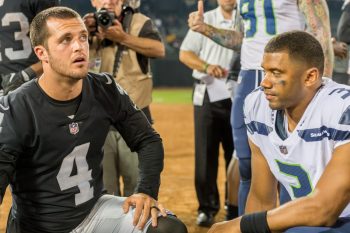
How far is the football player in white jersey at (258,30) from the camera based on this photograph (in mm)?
4582

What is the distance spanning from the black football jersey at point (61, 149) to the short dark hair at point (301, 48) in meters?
0.85

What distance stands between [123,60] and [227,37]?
839mm

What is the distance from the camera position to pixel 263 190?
12.6 feet

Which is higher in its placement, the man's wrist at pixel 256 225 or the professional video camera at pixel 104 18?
the professional video camera at pixel 104 18

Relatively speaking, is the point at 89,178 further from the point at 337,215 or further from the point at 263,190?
the point at 337,215

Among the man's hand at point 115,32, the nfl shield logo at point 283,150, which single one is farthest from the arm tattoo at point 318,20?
the man's hand at point 115,32

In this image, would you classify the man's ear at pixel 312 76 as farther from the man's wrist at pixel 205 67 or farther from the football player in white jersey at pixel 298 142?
the man's wrist at pixel 205 67

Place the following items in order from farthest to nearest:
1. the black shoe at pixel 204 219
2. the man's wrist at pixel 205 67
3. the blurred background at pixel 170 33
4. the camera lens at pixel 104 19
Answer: the blurred background at pixel 170 33 → the man's wrist at pixel 205 67 → the black shoe at pixel 204 219 → the camera lens at pixel 104 19

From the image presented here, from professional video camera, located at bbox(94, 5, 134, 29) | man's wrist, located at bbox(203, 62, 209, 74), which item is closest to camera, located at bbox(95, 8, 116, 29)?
professional video camera, located at bbox(94, 5, 134, 29)

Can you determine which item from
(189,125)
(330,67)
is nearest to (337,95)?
(330,67)

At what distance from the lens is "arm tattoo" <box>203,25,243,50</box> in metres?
5.27

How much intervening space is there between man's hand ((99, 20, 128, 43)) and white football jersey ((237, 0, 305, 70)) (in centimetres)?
87

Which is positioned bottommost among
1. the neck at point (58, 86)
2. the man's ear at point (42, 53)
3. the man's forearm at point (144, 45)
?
the man's forearm at point (144, 45)

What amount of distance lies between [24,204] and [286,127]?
4.81 feet
